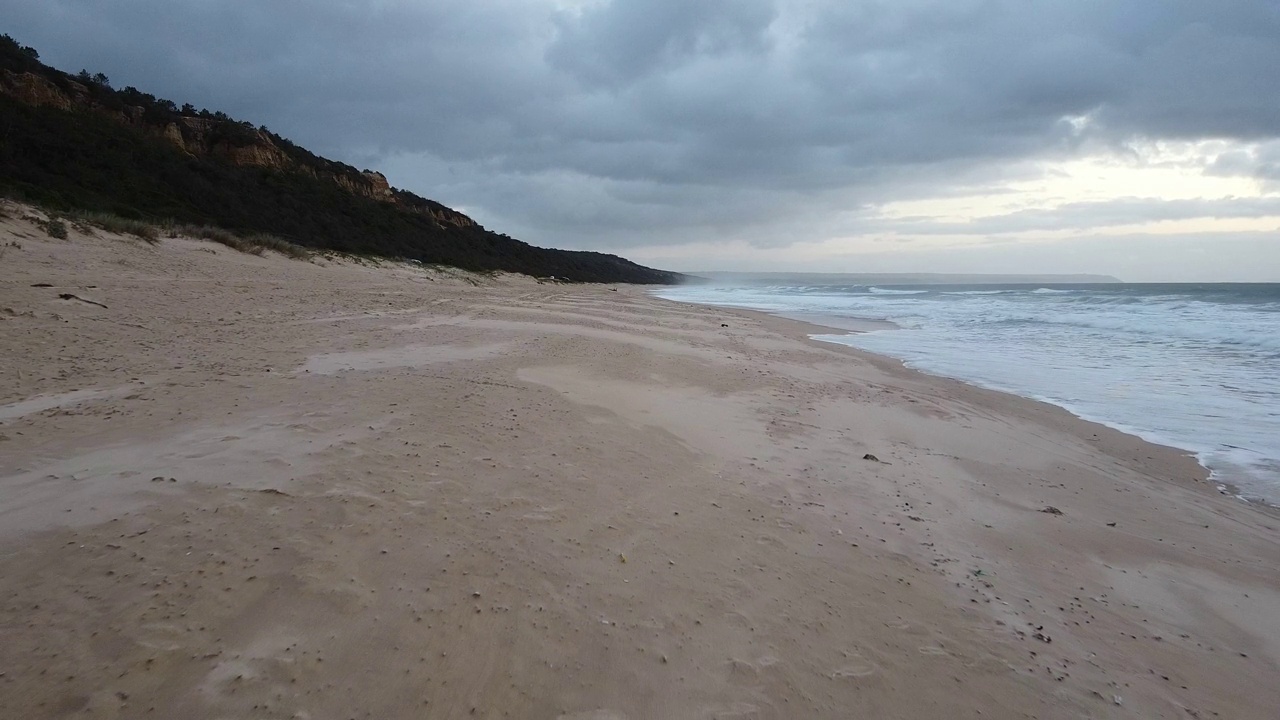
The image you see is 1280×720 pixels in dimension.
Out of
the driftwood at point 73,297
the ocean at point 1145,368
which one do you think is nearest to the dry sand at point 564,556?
the ocean at point 1145,368

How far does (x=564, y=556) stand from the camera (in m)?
2.94

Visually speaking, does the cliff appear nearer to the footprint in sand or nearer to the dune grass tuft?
the dune grass tuft

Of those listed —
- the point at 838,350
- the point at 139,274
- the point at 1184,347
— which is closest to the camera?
the point at 139,274

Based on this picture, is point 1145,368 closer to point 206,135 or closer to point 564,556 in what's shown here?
point 564,556

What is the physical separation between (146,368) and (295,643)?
16.1ft

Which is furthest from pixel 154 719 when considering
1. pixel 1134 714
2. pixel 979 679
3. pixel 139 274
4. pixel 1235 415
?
pixel 139 274

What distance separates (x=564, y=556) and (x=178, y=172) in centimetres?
3242

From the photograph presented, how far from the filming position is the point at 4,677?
71.0 inches

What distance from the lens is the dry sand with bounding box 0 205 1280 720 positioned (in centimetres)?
210

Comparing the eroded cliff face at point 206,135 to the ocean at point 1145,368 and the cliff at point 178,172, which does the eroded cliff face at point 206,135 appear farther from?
the ocean at point 1145,368

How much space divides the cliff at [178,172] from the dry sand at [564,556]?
55.9ft

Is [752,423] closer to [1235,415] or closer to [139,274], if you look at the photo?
[1235,415]

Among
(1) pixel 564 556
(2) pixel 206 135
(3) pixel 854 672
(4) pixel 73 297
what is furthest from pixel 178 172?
(3) pixel 854 672

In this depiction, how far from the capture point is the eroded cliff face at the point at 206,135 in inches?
1013
